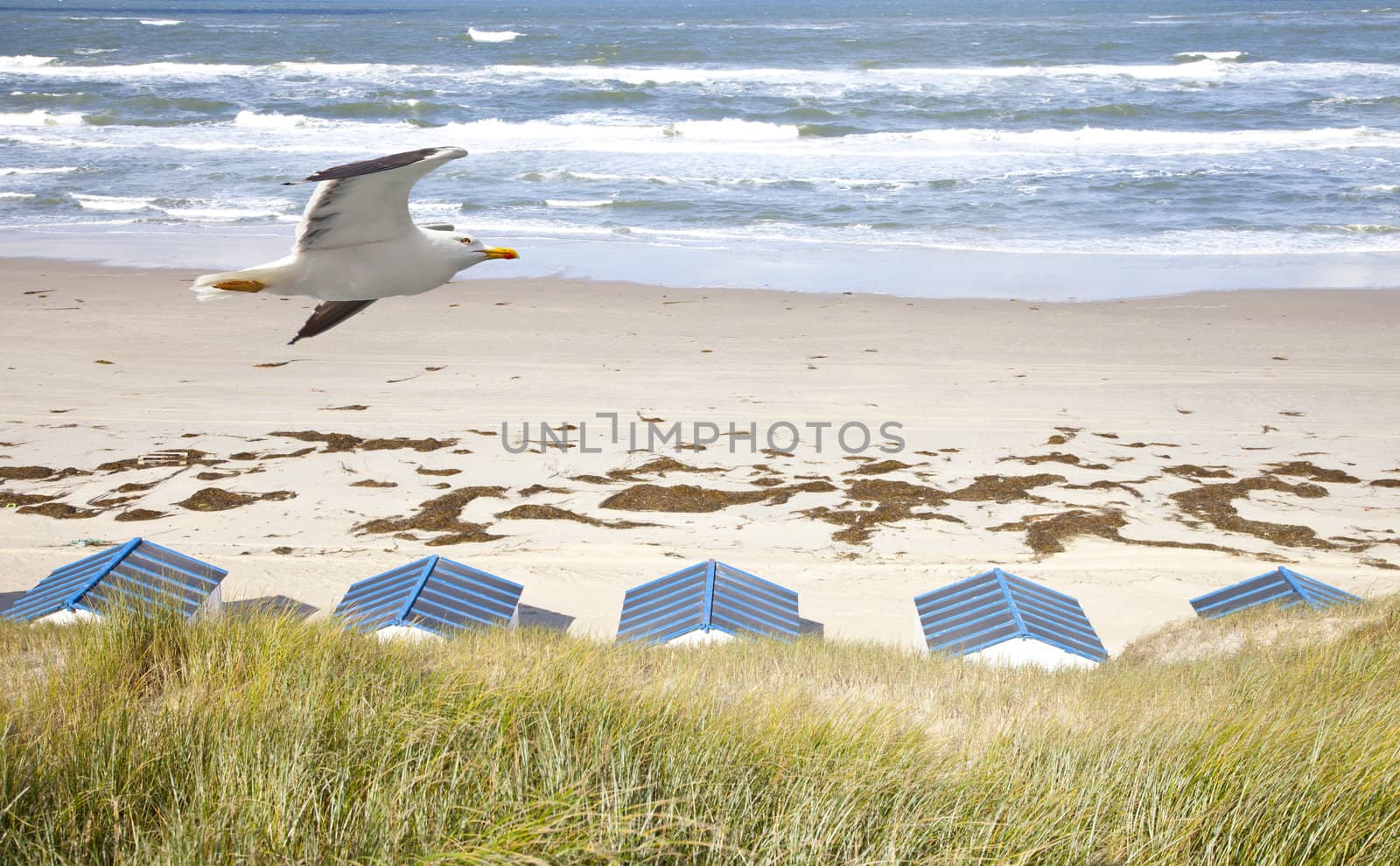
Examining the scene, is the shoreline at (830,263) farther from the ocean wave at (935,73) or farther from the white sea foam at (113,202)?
the ocean wave at (935,73)

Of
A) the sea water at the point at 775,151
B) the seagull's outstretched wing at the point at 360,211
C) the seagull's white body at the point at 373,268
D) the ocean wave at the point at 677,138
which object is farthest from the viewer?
the ocean wave at the point at 677,138

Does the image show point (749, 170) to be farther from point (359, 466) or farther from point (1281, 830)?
point (1281, 830)

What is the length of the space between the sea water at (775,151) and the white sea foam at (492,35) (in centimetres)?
131

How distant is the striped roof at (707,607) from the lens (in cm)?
643

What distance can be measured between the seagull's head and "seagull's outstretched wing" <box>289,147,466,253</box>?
0.50ft

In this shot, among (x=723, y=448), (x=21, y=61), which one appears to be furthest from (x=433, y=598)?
(x=21, y=61)

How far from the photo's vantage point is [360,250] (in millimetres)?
2369

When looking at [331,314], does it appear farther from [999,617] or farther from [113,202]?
[113,202]

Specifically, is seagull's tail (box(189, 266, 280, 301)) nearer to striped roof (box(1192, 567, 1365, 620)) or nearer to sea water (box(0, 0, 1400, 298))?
striped roof (box(1192, 567, 1365, 620))

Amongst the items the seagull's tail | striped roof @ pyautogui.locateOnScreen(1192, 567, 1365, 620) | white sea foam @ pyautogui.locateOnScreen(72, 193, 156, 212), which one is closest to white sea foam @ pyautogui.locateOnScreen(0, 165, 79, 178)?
white sea foam @ pyautogui.locateOnScreen(72, 193, 156, 212)

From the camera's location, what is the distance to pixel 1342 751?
352cm

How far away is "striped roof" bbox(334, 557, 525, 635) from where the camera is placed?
622 centimetres

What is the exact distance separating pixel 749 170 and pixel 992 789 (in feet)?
83.6

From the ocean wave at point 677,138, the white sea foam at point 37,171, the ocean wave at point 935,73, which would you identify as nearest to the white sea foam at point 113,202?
the white sea foam at point 37,171
